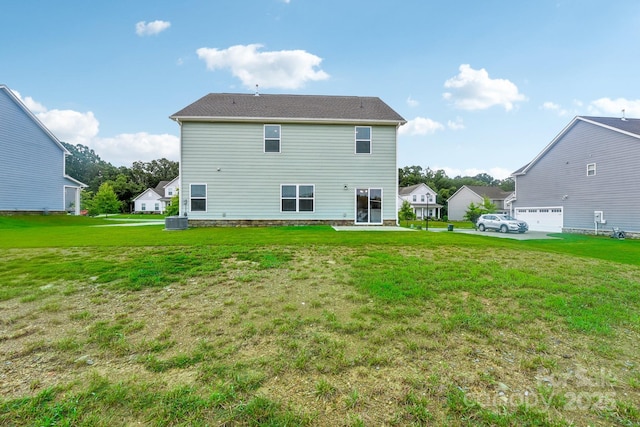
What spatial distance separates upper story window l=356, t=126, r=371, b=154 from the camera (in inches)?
583

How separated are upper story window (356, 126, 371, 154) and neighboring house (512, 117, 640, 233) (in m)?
15.0

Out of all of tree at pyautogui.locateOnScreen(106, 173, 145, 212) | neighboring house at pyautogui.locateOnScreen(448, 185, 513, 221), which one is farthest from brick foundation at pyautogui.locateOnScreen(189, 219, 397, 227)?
tree at pyautogui.locateOnScreen(106, 173, 145, 212)

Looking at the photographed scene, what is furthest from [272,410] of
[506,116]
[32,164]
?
[32,164]

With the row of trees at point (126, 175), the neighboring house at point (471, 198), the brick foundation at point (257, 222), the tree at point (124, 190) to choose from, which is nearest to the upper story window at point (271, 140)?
the brick foundation at point (257, 222)

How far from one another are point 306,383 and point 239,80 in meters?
20.8

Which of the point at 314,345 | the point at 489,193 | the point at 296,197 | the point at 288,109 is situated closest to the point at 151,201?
the point at 288,109

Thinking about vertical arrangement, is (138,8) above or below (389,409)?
above

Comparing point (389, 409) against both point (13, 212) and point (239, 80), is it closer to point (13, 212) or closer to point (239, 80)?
point (239, 80)

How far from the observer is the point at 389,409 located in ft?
6.45

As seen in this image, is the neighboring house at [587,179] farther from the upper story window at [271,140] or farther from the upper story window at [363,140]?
the upper story window at [271,140]

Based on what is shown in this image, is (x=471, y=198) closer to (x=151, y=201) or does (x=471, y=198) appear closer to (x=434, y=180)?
(x=434, y=180)

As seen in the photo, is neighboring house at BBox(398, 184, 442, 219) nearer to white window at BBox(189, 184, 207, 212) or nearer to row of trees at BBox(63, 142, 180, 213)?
white window at BBox(189, 184, 207, 212)

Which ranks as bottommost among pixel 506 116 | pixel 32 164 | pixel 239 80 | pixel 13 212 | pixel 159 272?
pixel 159 272

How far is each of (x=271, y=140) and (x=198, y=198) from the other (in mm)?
4987
